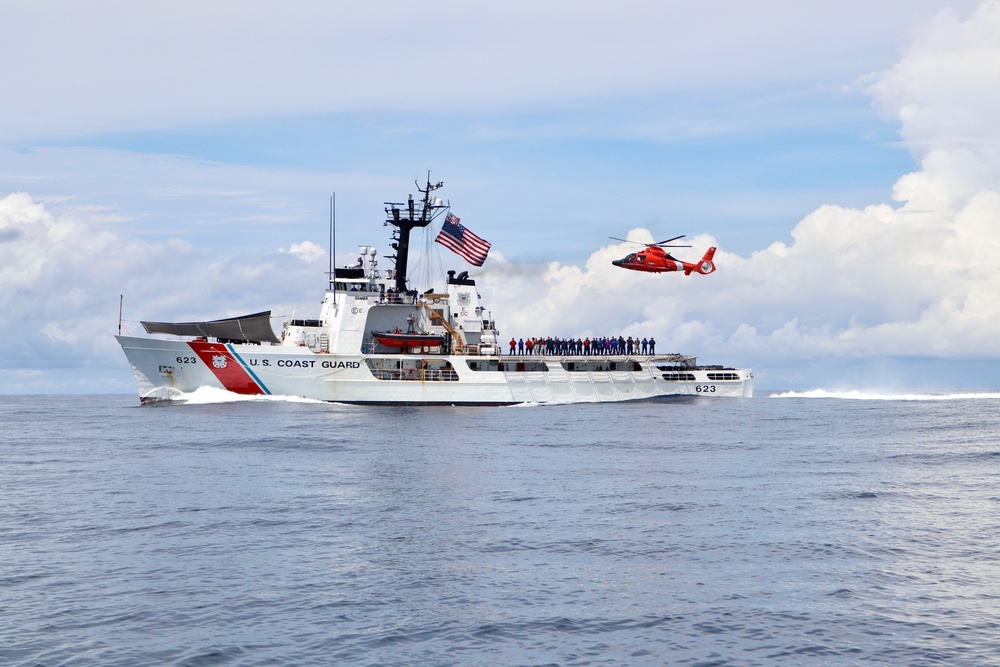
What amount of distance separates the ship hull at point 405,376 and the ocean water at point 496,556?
21.6m

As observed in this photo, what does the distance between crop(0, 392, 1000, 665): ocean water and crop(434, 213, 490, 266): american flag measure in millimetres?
28945

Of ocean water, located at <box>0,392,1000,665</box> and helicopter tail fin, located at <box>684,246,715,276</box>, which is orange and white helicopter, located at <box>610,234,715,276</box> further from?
ocean water, located at <box>0,392,1000,665</box>

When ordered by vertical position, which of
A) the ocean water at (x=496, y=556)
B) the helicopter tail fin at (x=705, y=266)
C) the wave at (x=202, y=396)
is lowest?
the ocean water at (x=496, y=556)

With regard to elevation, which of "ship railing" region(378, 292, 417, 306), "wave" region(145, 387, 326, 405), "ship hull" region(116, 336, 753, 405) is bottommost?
"wave" region(145, 387, 326, 405)

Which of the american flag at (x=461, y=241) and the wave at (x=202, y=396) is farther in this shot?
the american flag at (x=461, y=241)

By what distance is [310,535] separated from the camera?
770 inches

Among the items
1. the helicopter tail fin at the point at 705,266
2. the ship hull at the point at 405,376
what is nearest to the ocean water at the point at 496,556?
the ship hull at the point at 405,376

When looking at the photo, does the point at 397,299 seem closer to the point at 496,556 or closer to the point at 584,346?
the point at 584,346

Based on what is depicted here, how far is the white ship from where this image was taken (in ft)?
192

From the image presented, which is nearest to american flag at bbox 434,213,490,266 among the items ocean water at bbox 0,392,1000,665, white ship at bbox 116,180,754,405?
white ship at bbox 116,180,754,405

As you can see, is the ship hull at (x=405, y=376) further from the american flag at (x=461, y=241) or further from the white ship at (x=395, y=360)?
the american flag at (x=461, y=241)

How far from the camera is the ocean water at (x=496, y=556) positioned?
12758 millimetres

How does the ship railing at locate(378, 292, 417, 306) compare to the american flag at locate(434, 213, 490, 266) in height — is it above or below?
below

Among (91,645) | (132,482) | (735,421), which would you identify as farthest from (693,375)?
(91,645)
